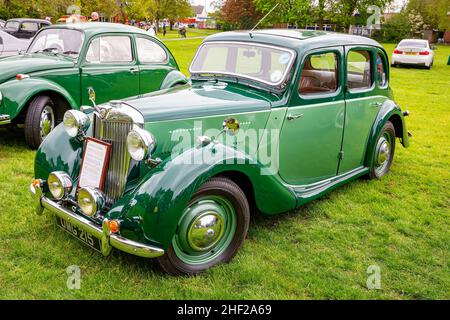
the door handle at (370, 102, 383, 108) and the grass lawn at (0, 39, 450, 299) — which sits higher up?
the door handle at (370, 102, 383, 108)

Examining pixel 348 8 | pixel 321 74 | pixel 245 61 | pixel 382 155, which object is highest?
pixel 348 8

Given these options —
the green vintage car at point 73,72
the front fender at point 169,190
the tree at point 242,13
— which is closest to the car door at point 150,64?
the green vintage car at point 73,72

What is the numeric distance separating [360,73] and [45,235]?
3.71 metres

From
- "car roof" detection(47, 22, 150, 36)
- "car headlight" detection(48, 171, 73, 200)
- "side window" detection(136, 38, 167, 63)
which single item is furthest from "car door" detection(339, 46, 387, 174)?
"car roof" detection(47, 22, 150, 36)

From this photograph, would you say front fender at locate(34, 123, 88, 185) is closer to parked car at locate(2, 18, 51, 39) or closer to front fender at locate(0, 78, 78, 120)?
front fender at locate(0, 78, 78, 120)

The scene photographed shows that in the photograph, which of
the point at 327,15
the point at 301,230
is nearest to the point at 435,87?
the point at 301,230

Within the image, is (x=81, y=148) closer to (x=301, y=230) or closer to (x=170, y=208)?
(x=170, y=208)

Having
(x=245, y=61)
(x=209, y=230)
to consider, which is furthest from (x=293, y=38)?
(x=209, y=230)

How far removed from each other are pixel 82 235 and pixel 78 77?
3751mm

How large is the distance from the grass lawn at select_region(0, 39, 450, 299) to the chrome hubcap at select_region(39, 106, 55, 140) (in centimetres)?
83

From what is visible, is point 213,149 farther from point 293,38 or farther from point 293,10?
point 293,10

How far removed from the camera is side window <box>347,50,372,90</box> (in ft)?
15.1

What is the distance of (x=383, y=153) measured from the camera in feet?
17.6

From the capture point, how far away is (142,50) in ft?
23.6
